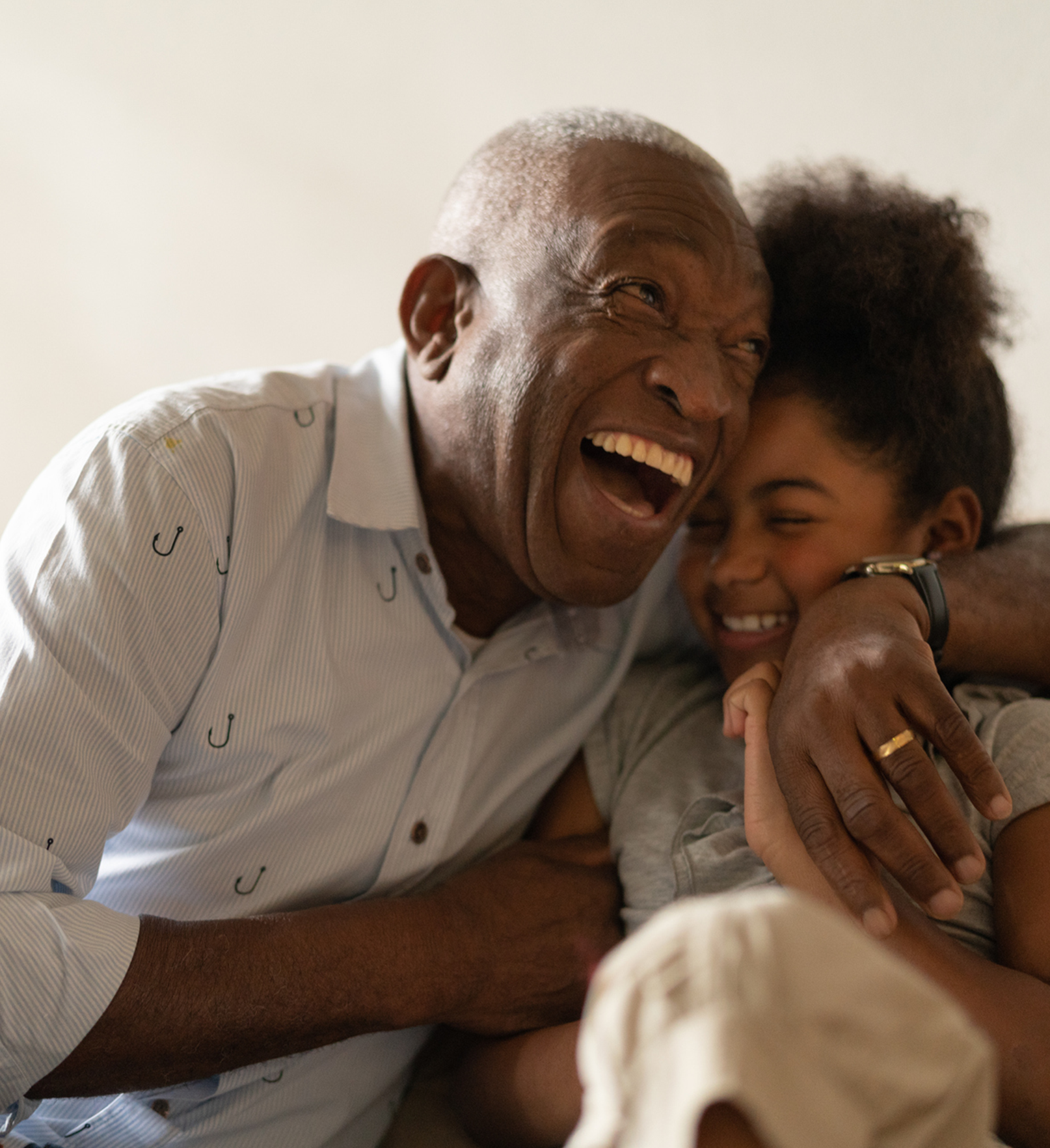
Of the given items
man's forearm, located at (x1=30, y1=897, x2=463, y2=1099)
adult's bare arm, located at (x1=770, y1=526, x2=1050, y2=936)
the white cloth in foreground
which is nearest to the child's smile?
adult's bare arm, located at (x1=770, y1=526, x2=1050, y2=936)

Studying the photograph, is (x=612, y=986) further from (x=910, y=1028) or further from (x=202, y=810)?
(x=202, y=810)

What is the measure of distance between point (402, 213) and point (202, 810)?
1.29 m

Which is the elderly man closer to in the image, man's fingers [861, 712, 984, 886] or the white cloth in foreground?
man's fingers [861, 712, 984, 886]

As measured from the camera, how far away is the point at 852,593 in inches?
43.4

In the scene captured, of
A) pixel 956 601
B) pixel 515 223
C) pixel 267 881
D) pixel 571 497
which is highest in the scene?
pixel 515 223

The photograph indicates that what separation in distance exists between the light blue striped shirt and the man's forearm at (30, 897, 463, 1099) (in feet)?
0.12

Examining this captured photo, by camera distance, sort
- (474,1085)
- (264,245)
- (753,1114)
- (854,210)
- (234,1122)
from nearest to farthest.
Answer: (753,1114) → (234,1122) → (474,1085) → (854,210) → (264,245)

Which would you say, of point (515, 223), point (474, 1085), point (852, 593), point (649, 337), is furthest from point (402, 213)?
point (474, 1085)

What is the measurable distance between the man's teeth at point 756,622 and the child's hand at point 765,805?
190mm

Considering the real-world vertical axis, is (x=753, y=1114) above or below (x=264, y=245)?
below

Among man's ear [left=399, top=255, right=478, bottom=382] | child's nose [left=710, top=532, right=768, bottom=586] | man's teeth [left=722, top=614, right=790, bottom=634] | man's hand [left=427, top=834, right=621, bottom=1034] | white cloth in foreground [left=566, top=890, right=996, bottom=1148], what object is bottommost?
man's hand [left=427, top=834, right=621, bottom=1034]

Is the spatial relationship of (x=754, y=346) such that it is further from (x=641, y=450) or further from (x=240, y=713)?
(x=240, y=713)

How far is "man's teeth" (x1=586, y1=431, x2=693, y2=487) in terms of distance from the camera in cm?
114

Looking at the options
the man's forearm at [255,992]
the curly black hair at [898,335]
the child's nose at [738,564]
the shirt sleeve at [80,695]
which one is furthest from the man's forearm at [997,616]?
the shirt sleeve at [80,695]
